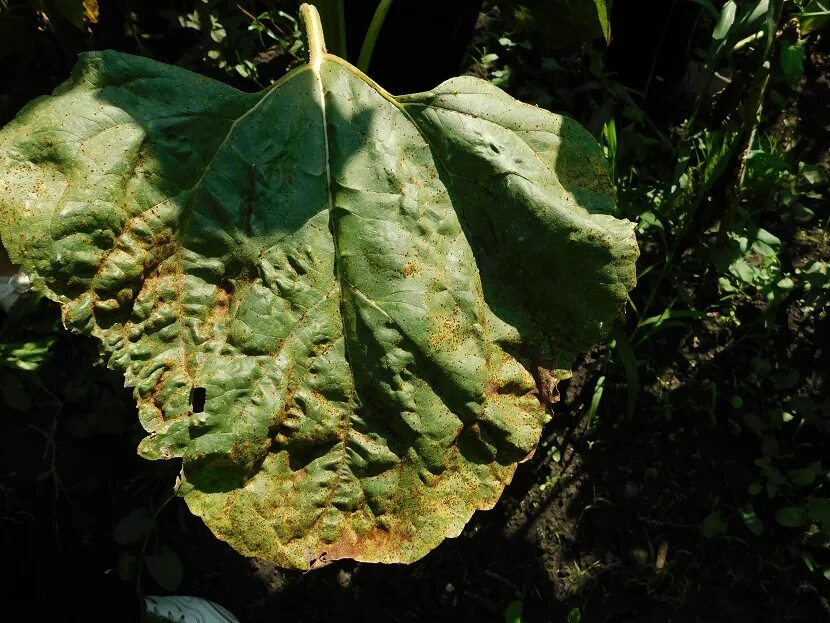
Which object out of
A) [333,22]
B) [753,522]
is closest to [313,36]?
[333,22]

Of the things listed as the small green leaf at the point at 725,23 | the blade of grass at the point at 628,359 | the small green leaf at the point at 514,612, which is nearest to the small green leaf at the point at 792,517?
the blade of grass at the point at 628,359

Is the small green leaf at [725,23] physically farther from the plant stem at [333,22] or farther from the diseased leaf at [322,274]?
the plant stem at [333,22]

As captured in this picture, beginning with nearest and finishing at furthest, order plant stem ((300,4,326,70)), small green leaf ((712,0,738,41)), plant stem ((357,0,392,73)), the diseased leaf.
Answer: the diseased leaf < plant stem ((300,4,326,70)) < plant stem ((357,0,392,73)) < small green leaf ((712,0,738,41))

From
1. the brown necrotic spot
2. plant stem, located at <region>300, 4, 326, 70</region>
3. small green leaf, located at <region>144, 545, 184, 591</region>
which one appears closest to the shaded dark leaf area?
small green leaf, located at <region>144, 545, 184, 591</region>

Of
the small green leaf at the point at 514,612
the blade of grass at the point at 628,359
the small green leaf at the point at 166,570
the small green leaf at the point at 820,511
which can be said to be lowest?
the small green leaf at the point at 166,570

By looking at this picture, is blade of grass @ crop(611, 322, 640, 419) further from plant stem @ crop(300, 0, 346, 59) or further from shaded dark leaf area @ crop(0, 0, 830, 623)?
plant stem @ crop(300, 0, 346, 59)

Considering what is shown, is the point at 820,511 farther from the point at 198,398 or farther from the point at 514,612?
the point at 198,398
